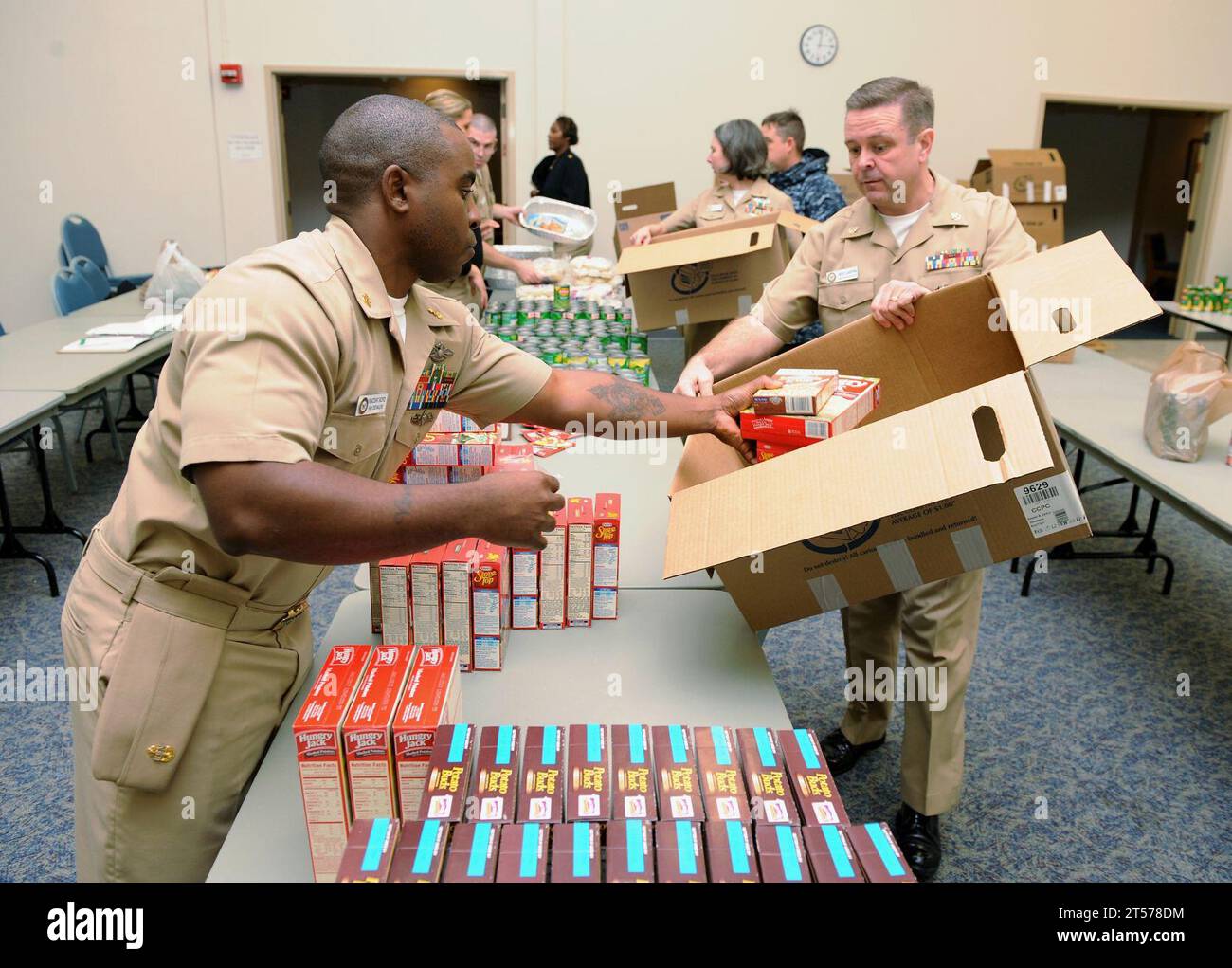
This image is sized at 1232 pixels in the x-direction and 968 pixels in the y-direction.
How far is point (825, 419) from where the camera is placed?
5.88ft

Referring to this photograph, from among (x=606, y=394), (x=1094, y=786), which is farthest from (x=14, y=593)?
(x=1094, y=786)

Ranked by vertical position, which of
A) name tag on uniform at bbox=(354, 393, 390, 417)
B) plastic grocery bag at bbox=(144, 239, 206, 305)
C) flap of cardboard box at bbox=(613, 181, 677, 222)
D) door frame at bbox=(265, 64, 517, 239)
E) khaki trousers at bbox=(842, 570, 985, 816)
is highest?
door frame at bbox=(265, 64, 517, 239)

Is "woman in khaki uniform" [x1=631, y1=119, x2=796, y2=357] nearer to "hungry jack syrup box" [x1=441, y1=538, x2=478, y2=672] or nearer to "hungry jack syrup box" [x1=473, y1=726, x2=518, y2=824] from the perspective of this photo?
"hungry jack syrup box" [x1=441, y1=538, x2=478, y2=672]

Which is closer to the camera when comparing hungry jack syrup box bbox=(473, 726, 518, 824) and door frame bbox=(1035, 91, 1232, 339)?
hungry jack syrup box bbox=(473, 726, 518, 824)

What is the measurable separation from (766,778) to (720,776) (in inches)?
2.3

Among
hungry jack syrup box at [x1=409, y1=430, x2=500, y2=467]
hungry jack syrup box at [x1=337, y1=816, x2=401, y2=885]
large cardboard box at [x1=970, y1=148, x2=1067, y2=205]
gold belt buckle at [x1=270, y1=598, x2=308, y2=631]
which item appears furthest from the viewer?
large cardboard box at [x1=970, y1=148, x2=1067, y2=205]

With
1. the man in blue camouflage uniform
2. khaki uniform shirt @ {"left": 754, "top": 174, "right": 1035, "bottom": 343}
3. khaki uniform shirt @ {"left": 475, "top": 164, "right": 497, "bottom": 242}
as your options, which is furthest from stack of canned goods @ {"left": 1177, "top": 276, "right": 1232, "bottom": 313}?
khaki uniform shirt @ {"left": 754, "top": 174, "right": 1035, "bottom": 343}

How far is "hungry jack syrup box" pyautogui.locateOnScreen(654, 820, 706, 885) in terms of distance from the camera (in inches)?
40.6

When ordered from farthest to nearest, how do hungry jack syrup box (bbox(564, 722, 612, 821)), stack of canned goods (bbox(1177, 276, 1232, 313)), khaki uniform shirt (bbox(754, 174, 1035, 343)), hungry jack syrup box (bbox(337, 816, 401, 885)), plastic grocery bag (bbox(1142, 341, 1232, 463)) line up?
stack of canned goods (bbox(1177, 276, 1232, 313))
plastic grocery bag (bbox(1142, 341, 1232, 463))
khaki uniform shirt (bbox(754, 174, 1035, 343))
hungry jack syrup box (bbox(564, 722, 612, 821))
hungry jack syrup box (bbox(337, 816, 401, 885))

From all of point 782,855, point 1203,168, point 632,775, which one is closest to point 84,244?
point 632,775

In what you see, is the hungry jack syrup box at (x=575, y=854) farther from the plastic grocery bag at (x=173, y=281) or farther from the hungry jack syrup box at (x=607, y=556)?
the plastic grocery bag at (x=173, y=281)

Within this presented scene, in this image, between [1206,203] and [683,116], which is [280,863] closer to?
[683,116]

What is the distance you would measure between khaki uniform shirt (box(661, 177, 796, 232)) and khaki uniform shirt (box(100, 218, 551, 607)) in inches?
140
